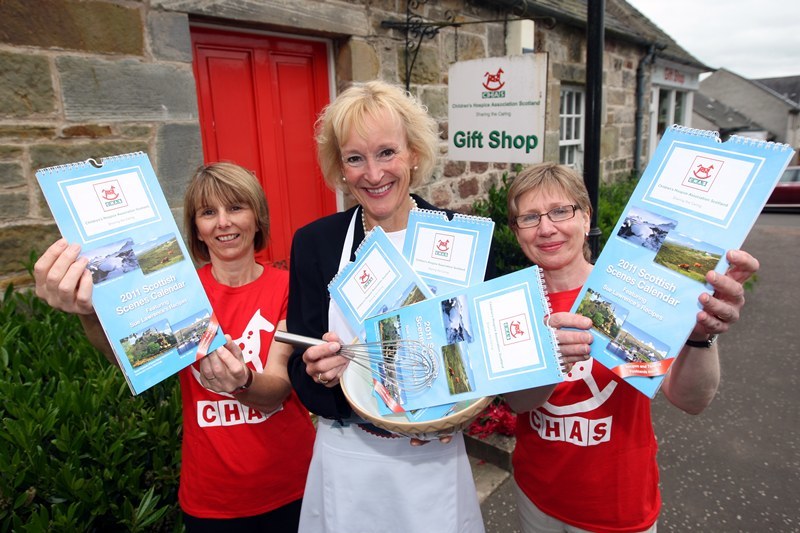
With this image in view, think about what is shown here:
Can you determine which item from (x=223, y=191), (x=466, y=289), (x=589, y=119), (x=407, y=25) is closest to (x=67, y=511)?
(x=223, y=191)

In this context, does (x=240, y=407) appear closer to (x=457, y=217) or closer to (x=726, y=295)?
(x=457, y=217)

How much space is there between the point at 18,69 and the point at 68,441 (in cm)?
187

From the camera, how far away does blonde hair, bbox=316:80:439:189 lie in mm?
1412

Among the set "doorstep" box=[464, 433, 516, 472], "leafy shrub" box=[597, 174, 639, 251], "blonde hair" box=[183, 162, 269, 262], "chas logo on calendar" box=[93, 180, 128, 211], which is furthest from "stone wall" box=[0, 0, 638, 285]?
"leafy shrub" box=[597, 174, 639, 251]

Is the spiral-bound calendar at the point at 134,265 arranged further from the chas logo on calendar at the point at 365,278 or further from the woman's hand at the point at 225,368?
Answer: the chas logo on calendar at the point at 365,278

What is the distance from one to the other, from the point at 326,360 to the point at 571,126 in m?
7.54

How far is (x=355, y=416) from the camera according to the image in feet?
4.70

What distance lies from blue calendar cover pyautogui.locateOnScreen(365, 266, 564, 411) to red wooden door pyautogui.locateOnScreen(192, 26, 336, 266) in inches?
107

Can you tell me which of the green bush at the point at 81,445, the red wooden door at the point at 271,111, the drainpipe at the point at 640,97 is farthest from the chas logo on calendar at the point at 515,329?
the drainpipe at the point at 640,97

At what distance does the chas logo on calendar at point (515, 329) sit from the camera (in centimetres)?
113

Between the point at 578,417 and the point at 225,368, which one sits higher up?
the point at 225,368

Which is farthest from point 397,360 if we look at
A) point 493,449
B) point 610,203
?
point 610,203

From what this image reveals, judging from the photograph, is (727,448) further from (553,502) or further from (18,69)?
(18,69)

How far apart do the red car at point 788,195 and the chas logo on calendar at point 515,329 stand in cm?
1753
